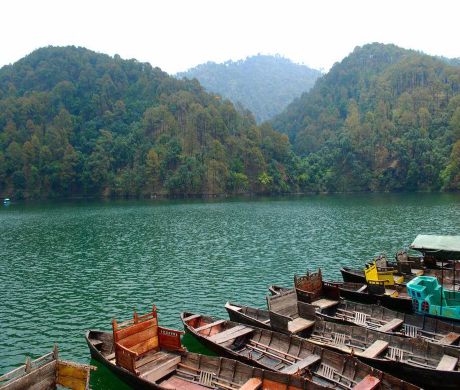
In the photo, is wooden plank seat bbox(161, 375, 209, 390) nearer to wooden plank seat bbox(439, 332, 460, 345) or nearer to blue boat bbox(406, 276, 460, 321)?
wooden plank seat bbox(439, 332, 460, 345)

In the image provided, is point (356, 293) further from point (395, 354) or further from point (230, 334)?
point (230, 334)

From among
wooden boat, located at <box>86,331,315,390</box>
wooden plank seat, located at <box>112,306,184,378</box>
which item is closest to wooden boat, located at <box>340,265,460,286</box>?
wooden boat, located at <box>86,331,315,390</box>

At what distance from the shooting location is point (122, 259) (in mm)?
42875

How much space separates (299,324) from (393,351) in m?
4.45

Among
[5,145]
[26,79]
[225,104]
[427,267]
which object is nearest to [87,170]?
[5,145]

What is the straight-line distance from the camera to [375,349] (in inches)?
653

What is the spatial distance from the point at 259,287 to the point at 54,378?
1961 centimetres

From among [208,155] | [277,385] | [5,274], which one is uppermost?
[208,155]

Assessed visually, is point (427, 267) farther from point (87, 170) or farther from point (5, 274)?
point (87, 170)

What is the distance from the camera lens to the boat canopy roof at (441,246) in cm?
2047

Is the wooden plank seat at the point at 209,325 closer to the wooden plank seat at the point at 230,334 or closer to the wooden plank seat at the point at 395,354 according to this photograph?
the wooden plank seat at the point at 230,334

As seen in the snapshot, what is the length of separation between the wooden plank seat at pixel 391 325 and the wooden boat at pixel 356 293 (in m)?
3.47

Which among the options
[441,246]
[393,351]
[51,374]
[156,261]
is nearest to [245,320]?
[393,351]

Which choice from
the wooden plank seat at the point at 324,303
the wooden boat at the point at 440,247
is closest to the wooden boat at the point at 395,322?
the wooden plank seat at the point at 324,303
